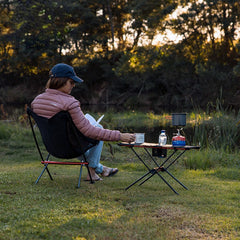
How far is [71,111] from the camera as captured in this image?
3881 mm

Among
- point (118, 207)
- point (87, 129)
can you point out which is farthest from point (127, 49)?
point (118, 207)

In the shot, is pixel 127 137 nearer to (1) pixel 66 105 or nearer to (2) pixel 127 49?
(1) pixel 66 105

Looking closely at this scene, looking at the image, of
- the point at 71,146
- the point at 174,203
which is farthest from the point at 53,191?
the point at 174,203

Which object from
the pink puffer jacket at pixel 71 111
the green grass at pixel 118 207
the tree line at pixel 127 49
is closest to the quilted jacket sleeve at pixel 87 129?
the pink puffer jacket at pixel 71 111

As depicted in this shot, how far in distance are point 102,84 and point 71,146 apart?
29042 mm

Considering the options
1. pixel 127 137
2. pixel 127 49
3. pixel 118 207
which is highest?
pixel 127 49

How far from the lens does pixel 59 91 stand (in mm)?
4023

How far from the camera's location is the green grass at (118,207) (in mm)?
2756

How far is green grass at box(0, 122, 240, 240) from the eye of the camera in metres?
2.76

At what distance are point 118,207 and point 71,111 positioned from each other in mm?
1062

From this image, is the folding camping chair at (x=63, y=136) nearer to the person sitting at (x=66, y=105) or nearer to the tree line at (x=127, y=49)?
the person sitting at (x=66, y=105)

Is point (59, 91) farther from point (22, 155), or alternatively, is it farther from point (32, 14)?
point (32, 14)

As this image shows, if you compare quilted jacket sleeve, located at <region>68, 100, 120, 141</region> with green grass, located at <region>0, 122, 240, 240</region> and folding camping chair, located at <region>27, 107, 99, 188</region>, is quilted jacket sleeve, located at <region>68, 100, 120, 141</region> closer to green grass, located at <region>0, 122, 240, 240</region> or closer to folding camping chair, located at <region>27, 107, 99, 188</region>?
folding camping chair, located at <region>27, 107, 99, 188</region>

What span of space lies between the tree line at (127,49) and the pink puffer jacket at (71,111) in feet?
55.6
